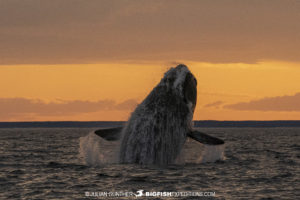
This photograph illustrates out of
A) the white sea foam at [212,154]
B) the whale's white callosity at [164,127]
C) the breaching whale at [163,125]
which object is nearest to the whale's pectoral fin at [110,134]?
the whale's white callosity at [164,127]

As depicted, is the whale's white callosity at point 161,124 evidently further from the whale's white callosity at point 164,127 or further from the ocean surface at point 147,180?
the ocean surface at point 147,180

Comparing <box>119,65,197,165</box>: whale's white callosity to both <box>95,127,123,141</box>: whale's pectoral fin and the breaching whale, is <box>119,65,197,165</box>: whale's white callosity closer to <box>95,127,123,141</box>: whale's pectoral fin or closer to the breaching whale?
the breaching whale

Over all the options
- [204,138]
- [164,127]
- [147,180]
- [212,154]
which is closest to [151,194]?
[147,180]

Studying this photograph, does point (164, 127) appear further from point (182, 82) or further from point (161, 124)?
point (182, 82)

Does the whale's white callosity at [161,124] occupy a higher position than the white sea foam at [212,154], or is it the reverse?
the whale's white callosity at [161,124]

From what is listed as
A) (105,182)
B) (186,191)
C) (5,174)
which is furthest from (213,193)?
(5,174)

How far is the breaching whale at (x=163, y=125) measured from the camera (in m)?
19.8

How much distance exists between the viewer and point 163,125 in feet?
65.3

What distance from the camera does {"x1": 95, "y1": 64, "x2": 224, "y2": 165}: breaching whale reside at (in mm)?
19797

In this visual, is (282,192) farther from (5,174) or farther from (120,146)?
(5,174)

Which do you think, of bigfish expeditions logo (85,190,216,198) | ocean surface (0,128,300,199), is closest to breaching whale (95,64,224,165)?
ocean surface (0,128,300,199)

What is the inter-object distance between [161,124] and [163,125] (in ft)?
0.31

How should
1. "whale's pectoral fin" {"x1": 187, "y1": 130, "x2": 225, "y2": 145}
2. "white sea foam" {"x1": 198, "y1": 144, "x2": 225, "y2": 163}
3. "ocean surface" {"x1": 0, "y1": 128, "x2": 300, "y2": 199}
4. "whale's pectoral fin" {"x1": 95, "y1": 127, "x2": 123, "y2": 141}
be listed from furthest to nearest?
"white sea foam" {"x1": 198, "y1": 144, "x2": 225, "y2": 163} < "whale's pectoral fin" {"x1": 95, "y1": 127, "x2": 123, "y2": 141} < "whale's pectoral fin" {"x1": 187, "y1": 130, "x2": 225, "y2": 145} < "ocean surface" {"x1": 0, "y1": 128, "x2": 300, "y2": 199}

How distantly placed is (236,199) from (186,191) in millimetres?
1947
